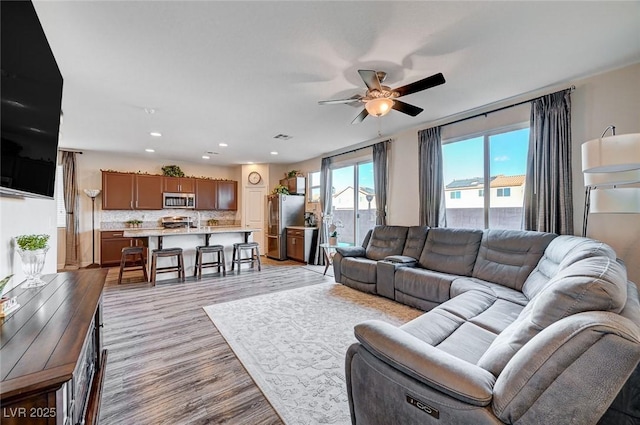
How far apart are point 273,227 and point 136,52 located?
17.0 feet

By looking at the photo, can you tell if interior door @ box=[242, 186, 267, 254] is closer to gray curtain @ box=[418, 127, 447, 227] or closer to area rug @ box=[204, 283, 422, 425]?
area rug @ box=[204, 283, 422, 425]

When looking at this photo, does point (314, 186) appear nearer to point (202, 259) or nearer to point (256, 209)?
point (256, 209)

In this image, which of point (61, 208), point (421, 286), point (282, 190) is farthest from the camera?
point (282, 190)

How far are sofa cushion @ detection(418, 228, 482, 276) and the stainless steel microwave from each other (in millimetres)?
6204

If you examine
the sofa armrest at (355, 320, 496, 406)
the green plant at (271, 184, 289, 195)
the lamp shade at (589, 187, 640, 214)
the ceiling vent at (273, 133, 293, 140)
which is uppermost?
the ceiling vent at (273, 133, 293, 140)

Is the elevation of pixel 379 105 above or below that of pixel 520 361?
above

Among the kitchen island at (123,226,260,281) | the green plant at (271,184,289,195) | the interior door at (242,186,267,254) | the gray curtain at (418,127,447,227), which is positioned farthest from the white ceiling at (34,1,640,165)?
the interior door at (242,186,267,254)

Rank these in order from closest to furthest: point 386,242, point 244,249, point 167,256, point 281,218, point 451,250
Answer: point 451,250 → point 386,242 → point 167,256 → point 244,249 → point 281,218

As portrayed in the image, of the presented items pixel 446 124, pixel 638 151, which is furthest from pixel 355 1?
pixel 446 124

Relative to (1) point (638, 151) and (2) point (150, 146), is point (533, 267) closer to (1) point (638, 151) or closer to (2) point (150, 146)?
(1) point (638, 151)

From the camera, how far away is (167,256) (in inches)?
183

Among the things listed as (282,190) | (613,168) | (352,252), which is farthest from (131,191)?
(613,168)

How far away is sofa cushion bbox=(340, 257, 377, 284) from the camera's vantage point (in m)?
3.92

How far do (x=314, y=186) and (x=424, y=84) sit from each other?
4.91 metres
